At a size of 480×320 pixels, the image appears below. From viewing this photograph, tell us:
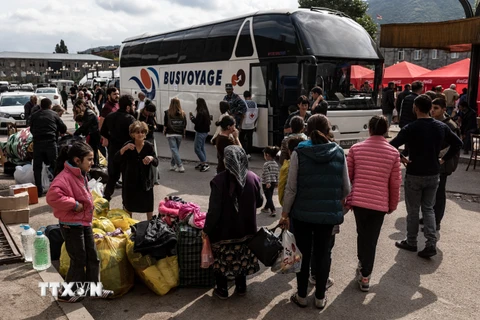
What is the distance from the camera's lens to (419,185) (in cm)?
553

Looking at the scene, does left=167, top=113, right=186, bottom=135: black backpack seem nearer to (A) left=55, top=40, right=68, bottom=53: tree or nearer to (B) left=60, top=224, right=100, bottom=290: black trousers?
(B) left=60, top=224, right=100, bottom=290: black trousers

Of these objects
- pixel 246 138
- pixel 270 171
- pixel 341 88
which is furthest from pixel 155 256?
pixel 341 88

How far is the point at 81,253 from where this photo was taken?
4242 mm

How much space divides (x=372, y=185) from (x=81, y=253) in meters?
2.93

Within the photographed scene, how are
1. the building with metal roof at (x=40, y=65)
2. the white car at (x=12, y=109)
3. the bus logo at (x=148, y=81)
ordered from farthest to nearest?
the building with metal roof at (x=40, y=65), the white car at (x=12, y=109), the bus logo at (x=148, y=81)

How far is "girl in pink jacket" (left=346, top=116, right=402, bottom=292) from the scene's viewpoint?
457cm

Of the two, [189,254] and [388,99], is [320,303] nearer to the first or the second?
[189,254]

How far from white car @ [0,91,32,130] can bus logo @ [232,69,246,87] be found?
34.3ft

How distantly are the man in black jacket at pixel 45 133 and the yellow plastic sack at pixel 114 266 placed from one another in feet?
13.3

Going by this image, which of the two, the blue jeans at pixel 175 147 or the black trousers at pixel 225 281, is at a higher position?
the blue jeans at pixel 175 147

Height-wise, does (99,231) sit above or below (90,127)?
below

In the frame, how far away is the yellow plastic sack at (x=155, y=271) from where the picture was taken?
4609 millimetres

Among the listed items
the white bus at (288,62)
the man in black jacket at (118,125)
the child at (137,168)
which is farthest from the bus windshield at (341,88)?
the child at (137,168)

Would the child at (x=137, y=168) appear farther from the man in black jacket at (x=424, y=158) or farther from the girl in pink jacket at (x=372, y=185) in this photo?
the man in black jacket at (x=424, y=158)
